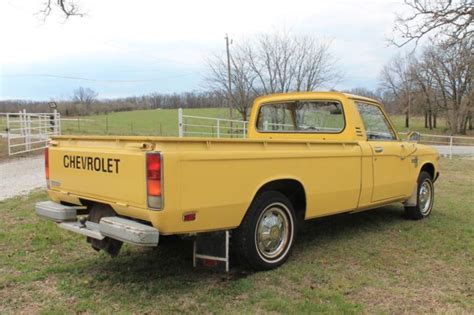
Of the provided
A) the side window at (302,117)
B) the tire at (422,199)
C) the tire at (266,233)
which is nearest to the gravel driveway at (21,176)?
the side window at (302,117)

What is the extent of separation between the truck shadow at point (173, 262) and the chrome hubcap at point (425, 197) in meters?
0.81

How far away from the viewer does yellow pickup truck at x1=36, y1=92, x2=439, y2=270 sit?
351cm

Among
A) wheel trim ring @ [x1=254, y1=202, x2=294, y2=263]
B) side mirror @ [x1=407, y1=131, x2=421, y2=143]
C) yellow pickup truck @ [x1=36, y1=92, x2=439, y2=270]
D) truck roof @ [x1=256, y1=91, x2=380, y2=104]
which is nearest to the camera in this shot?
yellow pickup truck @ [x1=36, y1=92, x2=439, y2=270]

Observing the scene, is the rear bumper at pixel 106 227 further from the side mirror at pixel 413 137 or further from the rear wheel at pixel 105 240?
the side mirror at pixel 413 137

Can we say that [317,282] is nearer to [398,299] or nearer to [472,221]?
[398,299]

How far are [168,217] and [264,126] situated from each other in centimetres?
337

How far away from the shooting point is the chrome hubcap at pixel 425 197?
270 inches

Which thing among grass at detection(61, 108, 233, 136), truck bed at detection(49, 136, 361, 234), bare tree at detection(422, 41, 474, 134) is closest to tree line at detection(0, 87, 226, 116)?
grass at detection(61, 108, 233, 136)

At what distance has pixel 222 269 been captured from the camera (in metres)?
4.04

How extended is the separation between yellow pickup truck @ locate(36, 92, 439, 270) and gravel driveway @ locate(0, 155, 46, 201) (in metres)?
4.99

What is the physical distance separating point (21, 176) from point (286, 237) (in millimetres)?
8832

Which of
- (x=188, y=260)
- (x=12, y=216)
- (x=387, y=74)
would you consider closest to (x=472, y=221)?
(x=188, y=260)

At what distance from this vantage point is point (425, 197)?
6.99 m

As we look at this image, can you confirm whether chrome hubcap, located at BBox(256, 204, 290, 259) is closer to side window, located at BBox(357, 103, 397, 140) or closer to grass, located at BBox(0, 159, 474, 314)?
grass, located at BBox(0, 159, 474, 314)
